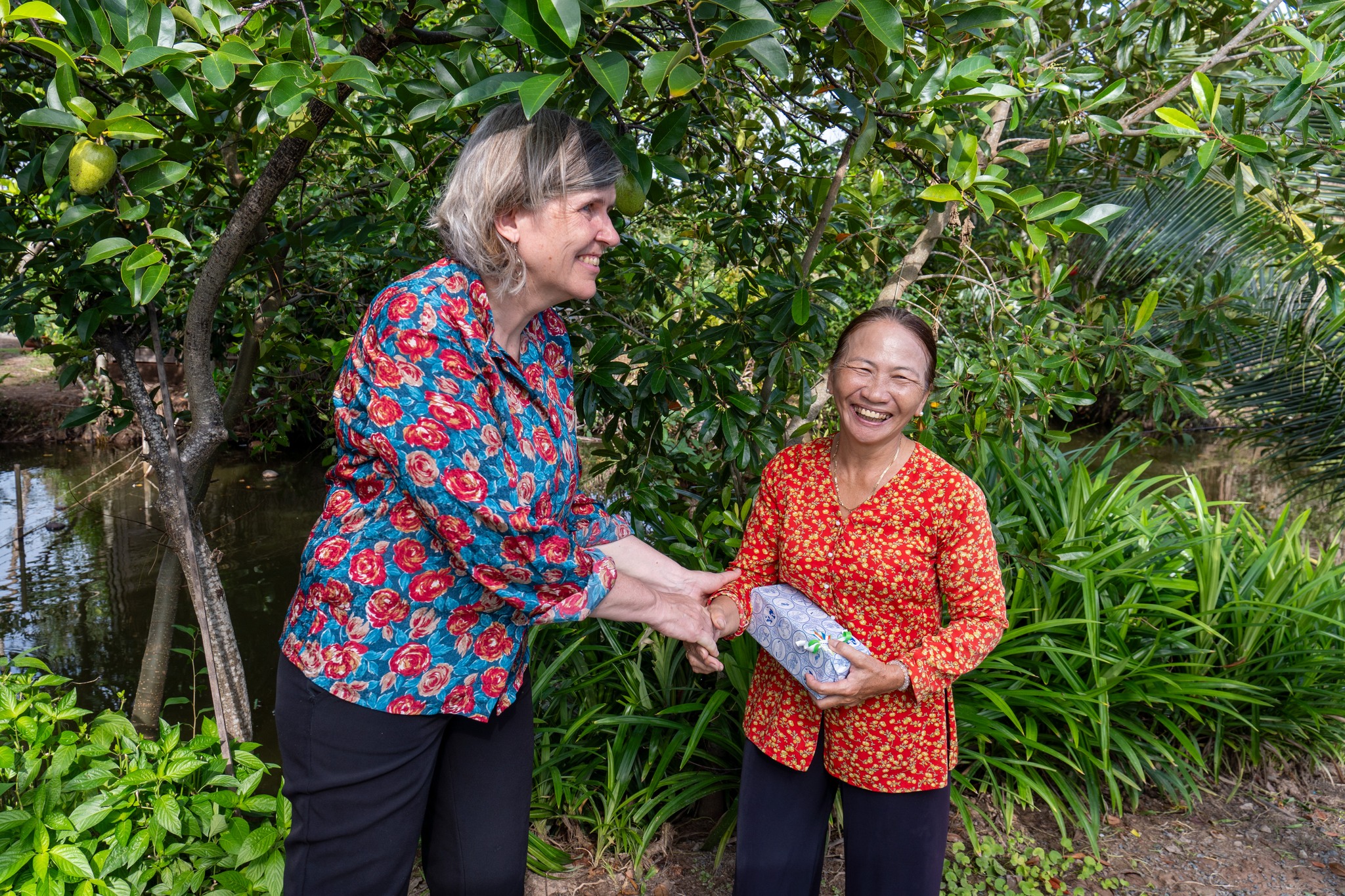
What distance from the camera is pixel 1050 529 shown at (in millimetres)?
3604

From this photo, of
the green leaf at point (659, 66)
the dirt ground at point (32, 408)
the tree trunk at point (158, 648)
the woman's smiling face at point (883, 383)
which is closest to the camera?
the green leaf at point (659, 66)

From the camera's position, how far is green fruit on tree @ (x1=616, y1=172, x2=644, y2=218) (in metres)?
1.85

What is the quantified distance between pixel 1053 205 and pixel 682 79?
32.0 inches

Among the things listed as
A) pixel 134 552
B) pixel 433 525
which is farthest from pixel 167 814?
pixel 134 552

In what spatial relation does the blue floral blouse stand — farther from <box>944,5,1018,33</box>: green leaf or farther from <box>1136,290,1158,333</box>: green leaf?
<box>1136,290,1158,333</box>: green leaf

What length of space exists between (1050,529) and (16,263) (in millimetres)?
3757

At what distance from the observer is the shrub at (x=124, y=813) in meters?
2.07

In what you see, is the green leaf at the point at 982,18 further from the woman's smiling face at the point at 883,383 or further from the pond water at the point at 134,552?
the pond water at the point at 134,552

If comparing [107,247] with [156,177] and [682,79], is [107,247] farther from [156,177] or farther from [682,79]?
[682,79]

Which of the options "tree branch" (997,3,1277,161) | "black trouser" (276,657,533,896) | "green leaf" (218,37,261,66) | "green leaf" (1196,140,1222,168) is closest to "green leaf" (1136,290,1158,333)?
"tree branch" (997,3,1277,161)

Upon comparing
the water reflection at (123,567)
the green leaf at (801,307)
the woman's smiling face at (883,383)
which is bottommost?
the water reflection at (123,567)

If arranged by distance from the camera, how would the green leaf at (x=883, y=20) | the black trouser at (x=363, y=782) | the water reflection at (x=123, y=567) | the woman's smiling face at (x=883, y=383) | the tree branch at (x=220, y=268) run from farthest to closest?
the water reflection at (x=123, y=567)
the tree branch at (x=220, y=268)
the woman's smiling face at (x=883, y=383)
the black trouser at (x=363, y=782)
the green leaf at (x=883, y=20)

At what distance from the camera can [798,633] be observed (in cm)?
191

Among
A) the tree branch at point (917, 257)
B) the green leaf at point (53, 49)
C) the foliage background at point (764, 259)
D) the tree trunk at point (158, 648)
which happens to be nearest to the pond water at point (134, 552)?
the tree trunk at point (158, 648)
